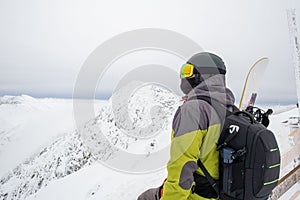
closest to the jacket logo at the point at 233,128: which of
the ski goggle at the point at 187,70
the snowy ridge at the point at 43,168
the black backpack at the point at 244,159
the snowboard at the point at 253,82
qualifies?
the black backpack at the point at 244,159

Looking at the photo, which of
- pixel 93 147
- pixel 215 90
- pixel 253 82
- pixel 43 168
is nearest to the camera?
pixel 215 90

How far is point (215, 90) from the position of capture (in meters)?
1.48

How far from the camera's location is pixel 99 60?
10.9 ft

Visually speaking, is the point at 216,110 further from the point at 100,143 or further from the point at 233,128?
the point at 100,143

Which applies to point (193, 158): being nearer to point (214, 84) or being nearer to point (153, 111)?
point (214, 84)

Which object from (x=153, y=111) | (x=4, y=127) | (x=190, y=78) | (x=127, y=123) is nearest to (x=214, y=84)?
(x=190, y=78)

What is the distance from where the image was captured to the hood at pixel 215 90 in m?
1.44

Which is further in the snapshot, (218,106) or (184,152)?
(218,106)

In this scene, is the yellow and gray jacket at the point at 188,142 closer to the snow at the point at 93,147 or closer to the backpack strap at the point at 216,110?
the backpack strap at the point at 216,110

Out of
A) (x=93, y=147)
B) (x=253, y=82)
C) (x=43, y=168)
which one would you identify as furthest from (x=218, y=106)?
(x=43, y=168)

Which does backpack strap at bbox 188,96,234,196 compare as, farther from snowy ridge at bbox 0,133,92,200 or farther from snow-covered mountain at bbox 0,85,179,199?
snowy ridge at bbox 0,133,92,200

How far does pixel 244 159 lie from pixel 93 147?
946 cm

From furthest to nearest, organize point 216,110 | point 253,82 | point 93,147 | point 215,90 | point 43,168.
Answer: point 43,168 < point 93,147 < point 253,82 < point 215,90 < point 216,110

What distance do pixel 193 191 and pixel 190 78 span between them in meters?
0.76
